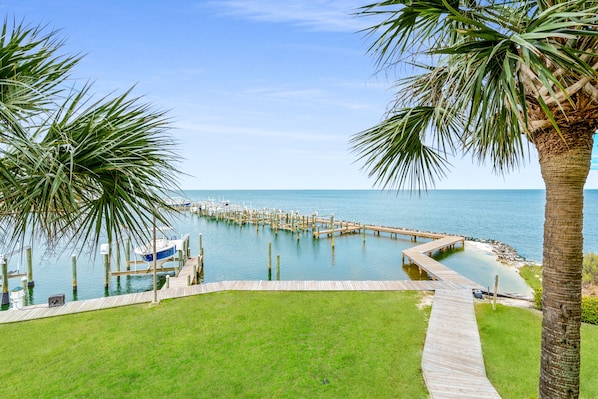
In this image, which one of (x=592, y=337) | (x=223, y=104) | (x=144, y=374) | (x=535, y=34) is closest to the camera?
(x=535, y=34)

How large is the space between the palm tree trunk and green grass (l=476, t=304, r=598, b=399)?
2791 mm

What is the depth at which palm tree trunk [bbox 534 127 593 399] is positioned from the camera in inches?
102

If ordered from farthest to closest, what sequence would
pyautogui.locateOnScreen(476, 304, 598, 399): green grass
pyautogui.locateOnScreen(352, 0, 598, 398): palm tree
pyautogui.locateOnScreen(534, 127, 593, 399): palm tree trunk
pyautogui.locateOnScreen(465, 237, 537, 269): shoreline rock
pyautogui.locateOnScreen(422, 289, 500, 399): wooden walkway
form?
pyautogui.locateOnScreen(465, 237, 537, 269): shoreline rock < pyautogui.locateOnScreen(476, 304, 598, 399): green grass < pyautogui.locateOnScreen(422, 289, 500, 399): wooden walkway < pyautogui.locateOnScreen(534, 127, 593, 399): palm tree trunk < pyautogui.locateOnScreen(352, 0, 598, 398): palm tree

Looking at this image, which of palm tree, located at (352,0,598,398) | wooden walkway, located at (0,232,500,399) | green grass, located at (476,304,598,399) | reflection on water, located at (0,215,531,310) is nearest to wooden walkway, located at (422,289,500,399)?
wooden walkway, located at (0,232,500,399)

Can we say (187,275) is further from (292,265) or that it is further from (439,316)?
(439,316)

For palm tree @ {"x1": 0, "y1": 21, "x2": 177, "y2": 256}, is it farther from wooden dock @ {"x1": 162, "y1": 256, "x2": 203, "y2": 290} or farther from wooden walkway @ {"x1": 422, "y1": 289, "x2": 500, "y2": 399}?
wooden dock @ {"x1": 162, "y1": 256, "x2": 203, "y2": 290}

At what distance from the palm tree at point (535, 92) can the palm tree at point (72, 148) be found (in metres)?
2.32

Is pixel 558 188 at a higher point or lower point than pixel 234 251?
higher

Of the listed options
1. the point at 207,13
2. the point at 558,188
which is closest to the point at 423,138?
the point at 558,188

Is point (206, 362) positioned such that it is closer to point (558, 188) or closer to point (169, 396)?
point (169, 396)

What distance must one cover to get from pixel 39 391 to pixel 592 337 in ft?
37.1

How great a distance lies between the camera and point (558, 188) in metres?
2.66

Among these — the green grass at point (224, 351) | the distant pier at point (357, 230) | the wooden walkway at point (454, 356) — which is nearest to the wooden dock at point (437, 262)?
the distant pier at point (357, 230)

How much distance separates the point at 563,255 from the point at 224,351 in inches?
233
